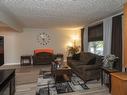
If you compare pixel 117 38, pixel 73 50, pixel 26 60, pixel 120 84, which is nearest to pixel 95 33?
pixel 117 38

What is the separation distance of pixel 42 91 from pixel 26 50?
14.9 ft

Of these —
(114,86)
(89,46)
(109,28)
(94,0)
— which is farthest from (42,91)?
(89,46)

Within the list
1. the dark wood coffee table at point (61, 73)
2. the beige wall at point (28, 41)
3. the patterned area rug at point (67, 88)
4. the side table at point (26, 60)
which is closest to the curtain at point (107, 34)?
the patterned area rug at point (67, 88)

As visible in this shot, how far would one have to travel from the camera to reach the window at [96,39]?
17.0ft

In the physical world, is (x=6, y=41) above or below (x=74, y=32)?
below

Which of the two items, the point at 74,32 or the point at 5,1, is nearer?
the point at 5,1

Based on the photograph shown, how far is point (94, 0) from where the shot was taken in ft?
8.32

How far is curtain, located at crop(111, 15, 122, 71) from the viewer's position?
366cm

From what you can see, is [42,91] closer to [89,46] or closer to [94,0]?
[94,0]

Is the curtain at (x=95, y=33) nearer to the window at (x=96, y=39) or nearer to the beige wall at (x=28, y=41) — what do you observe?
the window at (x=96, y=39)

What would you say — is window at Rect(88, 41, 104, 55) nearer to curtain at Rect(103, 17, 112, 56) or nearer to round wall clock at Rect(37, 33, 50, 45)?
curtain at Rect(103, 17, 112, 56)

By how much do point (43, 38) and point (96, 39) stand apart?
3509 millimetres

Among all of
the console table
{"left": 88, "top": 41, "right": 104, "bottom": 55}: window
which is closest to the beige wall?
{"left": 88, "top": 41, "right": 104, "bottom": 55}: window

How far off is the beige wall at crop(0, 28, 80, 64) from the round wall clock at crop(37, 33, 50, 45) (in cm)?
19
